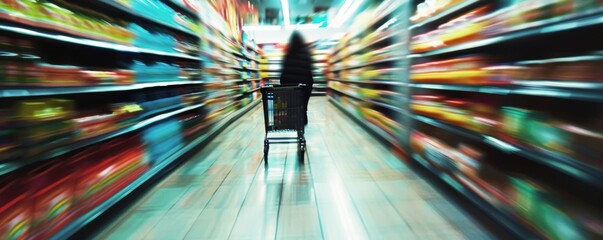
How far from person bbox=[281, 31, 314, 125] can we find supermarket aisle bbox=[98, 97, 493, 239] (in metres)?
1.52

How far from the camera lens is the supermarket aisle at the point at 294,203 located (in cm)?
169

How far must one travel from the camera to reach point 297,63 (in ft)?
14.3

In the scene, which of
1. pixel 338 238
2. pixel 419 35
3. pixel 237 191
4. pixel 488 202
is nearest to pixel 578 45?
pixel 488 202

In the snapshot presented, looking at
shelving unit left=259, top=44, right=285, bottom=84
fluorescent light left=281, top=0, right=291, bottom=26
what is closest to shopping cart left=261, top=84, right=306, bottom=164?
fluorescent light left=281, top=0, right=291, bottom=26

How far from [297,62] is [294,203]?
270 cm

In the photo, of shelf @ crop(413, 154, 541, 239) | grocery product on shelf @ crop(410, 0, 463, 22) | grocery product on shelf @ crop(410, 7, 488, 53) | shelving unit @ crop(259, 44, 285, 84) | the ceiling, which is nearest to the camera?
shelf @ crop(413, 154, 541, 239)

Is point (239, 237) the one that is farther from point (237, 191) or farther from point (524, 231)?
point (524, 231)

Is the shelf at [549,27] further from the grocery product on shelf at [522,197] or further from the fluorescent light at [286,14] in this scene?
the fluorescent light at [286,14]

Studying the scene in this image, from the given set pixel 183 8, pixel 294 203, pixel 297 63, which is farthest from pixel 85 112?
pixel 297 63

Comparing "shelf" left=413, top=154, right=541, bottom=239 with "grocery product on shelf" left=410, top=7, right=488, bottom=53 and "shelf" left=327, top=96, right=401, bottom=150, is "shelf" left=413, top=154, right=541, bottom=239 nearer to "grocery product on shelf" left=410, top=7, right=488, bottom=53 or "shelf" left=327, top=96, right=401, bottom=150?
"grocery product on shelf" left=410, top=7, right=488, bottom=53

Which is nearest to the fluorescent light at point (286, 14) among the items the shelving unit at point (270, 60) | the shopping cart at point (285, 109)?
the shelving unit at point (270, 60)

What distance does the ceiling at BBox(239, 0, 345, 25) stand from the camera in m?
9.21

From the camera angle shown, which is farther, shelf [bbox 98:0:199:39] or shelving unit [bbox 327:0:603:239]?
shelf [bbox 98:0:199:39]

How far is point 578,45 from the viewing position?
150cm
